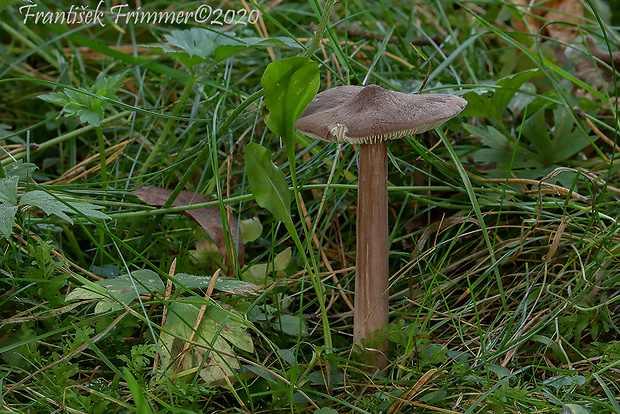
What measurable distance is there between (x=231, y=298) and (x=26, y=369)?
0.57 meters

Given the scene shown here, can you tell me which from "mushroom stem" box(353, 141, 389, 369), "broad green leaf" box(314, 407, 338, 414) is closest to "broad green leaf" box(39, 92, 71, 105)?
"mushroom stem" box(353, 141, 389, 369)

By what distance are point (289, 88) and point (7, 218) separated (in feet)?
2.48

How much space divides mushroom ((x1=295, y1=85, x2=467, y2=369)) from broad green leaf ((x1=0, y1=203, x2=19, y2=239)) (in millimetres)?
728

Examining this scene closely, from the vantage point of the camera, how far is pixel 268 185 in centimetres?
139

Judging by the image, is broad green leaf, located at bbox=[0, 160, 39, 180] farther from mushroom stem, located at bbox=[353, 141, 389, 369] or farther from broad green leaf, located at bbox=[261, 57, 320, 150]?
mushroom stem, located at bbox=[353, 141, 389, 369]

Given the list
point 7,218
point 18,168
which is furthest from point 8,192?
point 18,168

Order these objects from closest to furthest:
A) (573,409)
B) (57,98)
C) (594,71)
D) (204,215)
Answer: (573,409) < (57,98) < (204,215) < (594,71)

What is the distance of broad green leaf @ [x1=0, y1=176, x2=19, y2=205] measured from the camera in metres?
1.40

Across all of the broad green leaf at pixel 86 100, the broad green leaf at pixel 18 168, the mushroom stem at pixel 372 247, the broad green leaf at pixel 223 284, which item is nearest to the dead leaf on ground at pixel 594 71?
the mushroom stem at pixel 372 247

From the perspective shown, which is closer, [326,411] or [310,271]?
[326,411]

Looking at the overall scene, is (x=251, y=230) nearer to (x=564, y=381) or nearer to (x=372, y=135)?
(x=372, y=135)

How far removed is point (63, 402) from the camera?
4.00ft

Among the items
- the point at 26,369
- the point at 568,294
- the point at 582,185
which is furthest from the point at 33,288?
the point at 582,185

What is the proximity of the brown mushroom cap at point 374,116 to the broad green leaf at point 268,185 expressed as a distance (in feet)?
0.46
